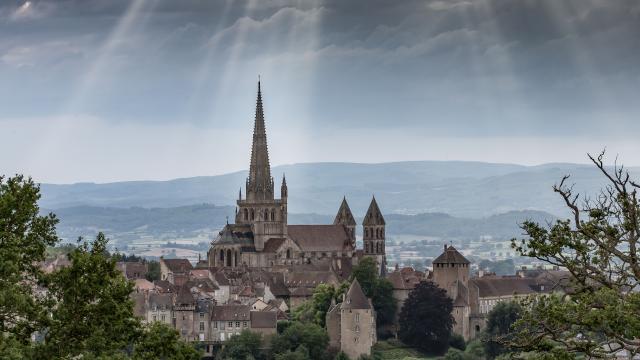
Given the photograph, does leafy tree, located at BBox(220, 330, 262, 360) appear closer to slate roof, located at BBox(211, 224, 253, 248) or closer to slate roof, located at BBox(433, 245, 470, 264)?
slate roof, located at BBox(433, 245, 470, 264)

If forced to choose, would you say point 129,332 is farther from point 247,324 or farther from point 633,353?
point 247,324

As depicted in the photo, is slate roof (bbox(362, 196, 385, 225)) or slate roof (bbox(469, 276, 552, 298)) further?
slate roof (bbox(362, 196, 385, 225))

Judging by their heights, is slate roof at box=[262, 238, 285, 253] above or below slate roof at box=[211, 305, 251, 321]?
above

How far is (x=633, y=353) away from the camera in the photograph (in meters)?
26.4

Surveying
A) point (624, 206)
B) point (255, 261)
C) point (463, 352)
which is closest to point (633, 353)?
point (624, 206)

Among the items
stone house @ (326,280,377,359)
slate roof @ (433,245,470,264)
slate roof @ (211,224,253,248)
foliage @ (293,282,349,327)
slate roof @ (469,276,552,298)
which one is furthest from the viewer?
slate roof @ (211,224,253,248)

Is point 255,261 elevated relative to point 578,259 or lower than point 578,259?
elevated

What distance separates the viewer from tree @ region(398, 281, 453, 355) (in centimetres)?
11900

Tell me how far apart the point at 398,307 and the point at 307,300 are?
7975 mm

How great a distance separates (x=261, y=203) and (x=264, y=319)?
4042 centimetres

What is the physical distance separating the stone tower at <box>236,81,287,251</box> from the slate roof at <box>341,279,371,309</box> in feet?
110

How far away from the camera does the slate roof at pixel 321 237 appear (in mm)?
153375

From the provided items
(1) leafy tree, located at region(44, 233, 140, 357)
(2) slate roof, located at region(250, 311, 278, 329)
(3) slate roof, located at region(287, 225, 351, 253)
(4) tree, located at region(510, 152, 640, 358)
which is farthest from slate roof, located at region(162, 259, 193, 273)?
(4) tree, located at region(510, 152, 640, 358)

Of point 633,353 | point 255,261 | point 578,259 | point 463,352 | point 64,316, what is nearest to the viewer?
point 633,353
